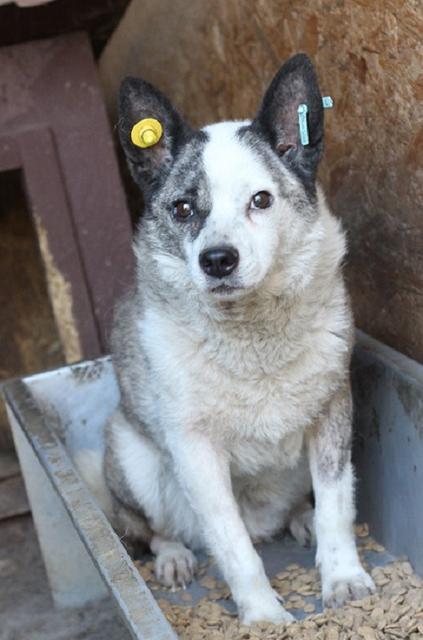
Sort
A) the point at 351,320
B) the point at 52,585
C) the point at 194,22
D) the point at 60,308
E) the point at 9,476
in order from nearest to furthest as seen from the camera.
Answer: the point at 351,320
the point at 52,585
the point at 60,308
the point at 9,476
the point at 194,22

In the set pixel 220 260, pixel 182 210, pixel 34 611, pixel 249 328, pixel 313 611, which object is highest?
pixel 182 210

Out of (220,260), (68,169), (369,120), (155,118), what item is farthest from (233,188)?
(68,169)

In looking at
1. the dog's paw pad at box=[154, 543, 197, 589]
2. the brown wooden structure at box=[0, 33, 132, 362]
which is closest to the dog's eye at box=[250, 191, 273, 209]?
the dog's paw pad at box=[154, 543, 197, 589]

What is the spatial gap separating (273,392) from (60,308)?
129 centimetres

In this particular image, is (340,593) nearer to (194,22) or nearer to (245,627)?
(245,627)

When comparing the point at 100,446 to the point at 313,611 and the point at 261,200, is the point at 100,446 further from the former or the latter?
the point at 261,200

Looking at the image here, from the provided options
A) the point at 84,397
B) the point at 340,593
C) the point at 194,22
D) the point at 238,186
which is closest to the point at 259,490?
the point at 340,593

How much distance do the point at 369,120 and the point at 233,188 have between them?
805 mm

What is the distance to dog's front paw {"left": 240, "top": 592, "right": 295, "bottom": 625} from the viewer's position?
242 cm

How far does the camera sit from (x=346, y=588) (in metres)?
2.51

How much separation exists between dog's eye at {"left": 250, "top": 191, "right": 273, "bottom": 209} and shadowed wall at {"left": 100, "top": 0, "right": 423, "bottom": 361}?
58 centimetres

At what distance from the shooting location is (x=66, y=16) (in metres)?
3.32

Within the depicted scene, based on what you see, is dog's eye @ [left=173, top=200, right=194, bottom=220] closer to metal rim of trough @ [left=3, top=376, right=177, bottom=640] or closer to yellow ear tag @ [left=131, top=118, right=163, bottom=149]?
yellow ear tag @ [left=131, top=118, right=163, bottom=149]

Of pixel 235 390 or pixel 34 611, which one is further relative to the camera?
pixel 34 611
